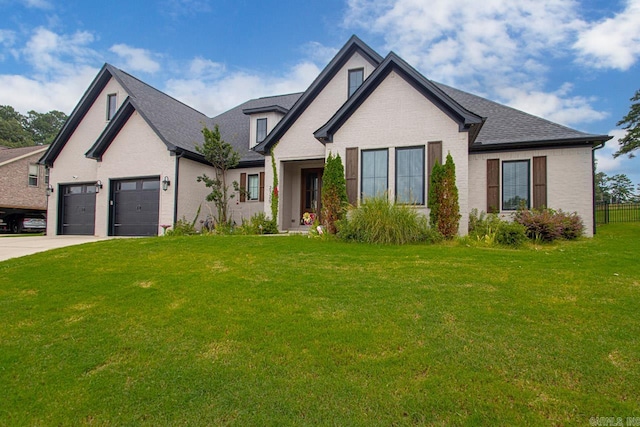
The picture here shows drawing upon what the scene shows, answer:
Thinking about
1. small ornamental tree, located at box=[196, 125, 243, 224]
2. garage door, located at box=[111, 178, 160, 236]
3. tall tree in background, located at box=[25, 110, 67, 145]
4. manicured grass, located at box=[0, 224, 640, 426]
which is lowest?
manicured grass, located at box=[0, 224, 640, 426]

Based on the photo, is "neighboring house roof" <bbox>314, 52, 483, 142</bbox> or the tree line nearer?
"neighboring house roof" <bbox>314, 52, 483, 142</bbox>

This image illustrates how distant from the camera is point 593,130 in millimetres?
12195

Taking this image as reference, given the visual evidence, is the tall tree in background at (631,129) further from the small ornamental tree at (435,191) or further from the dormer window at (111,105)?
the dormer window at (111,105)

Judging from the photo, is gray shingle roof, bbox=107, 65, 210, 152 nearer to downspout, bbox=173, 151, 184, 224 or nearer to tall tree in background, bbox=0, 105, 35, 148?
downspout, bbox=173, 151, 184, 224

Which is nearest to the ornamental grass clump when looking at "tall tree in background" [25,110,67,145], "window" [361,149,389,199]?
"window" [361,149,389,199]

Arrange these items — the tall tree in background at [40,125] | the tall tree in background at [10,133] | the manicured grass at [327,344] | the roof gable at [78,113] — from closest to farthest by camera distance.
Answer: the manicured grass at [327,344] → the roof gable at [78,113] → the tall tree in background at [10,133] → the tall tree in background at [40,125]

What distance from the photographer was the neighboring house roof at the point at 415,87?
33.8 ft

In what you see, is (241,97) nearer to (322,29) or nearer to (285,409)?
(322,29)

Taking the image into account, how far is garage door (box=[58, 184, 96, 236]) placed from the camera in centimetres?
1639

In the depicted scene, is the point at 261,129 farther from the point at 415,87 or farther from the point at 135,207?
the point at 415,87

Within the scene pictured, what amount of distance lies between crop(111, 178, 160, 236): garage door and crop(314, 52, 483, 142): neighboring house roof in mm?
7708

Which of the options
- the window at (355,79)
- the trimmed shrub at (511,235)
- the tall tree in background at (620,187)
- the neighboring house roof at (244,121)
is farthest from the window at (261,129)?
the tall tree in background at (620,187)

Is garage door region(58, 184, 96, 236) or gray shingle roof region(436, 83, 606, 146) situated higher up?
gray shingle roof region(436, 83, 606, 146)

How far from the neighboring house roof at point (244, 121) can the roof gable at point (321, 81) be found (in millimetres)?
1922
